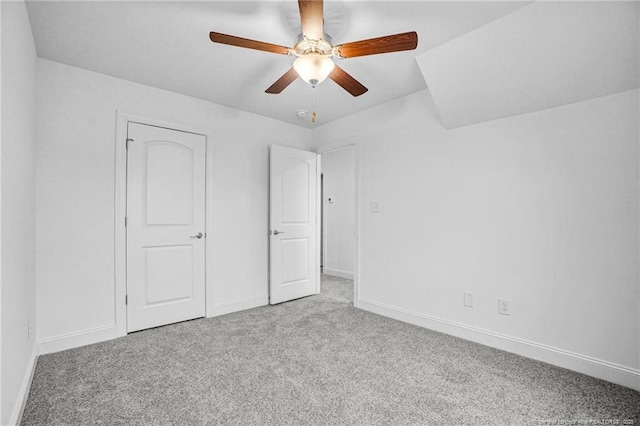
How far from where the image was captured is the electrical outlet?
2496mm

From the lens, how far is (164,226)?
3.05 meters

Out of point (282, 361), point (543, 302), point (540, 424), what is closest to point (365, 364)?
point (282, 361)

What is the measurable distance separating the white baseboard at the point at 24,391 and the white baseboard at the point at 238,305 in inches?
57.2

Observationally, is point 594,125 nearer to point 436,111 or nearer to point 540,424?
point 436,111

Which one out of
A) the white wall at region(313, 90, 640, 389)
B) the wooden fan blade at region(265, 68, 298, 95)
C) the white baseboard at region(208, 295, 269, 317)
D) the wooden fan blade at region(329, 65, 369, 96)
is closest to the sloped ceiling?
the white wall at region(313, 90, 640, 389)

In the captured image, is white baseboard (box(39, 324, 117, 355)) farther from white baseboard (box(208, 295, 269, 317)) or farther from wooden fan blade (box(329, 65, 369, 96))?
wooden fan blade (box(329, 65, 369, 96))

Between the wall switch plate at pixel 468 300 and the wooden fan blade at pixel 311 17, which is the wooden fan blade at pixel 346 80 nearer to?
the wooden fan blade at pixel 311 17

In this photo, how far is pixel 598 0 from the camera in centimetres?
171

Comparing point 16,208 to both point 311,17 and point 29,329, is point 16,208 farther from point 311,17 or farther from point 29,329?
point 311,17

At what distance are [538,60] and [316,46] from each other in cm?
152

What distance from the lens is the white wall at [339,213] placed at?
5586mm

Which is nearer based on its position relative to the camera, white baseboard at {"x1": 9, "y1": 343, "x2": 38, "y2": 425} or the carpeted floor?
white baseboard at {"x1": 9, "y1": 343, "x2": 38, "y2": 425}

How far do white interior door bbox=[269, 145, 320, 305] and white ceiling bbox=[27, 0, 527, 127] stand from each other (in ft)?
3.78

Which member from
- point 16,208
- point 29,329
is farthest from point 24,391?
point 16,208
